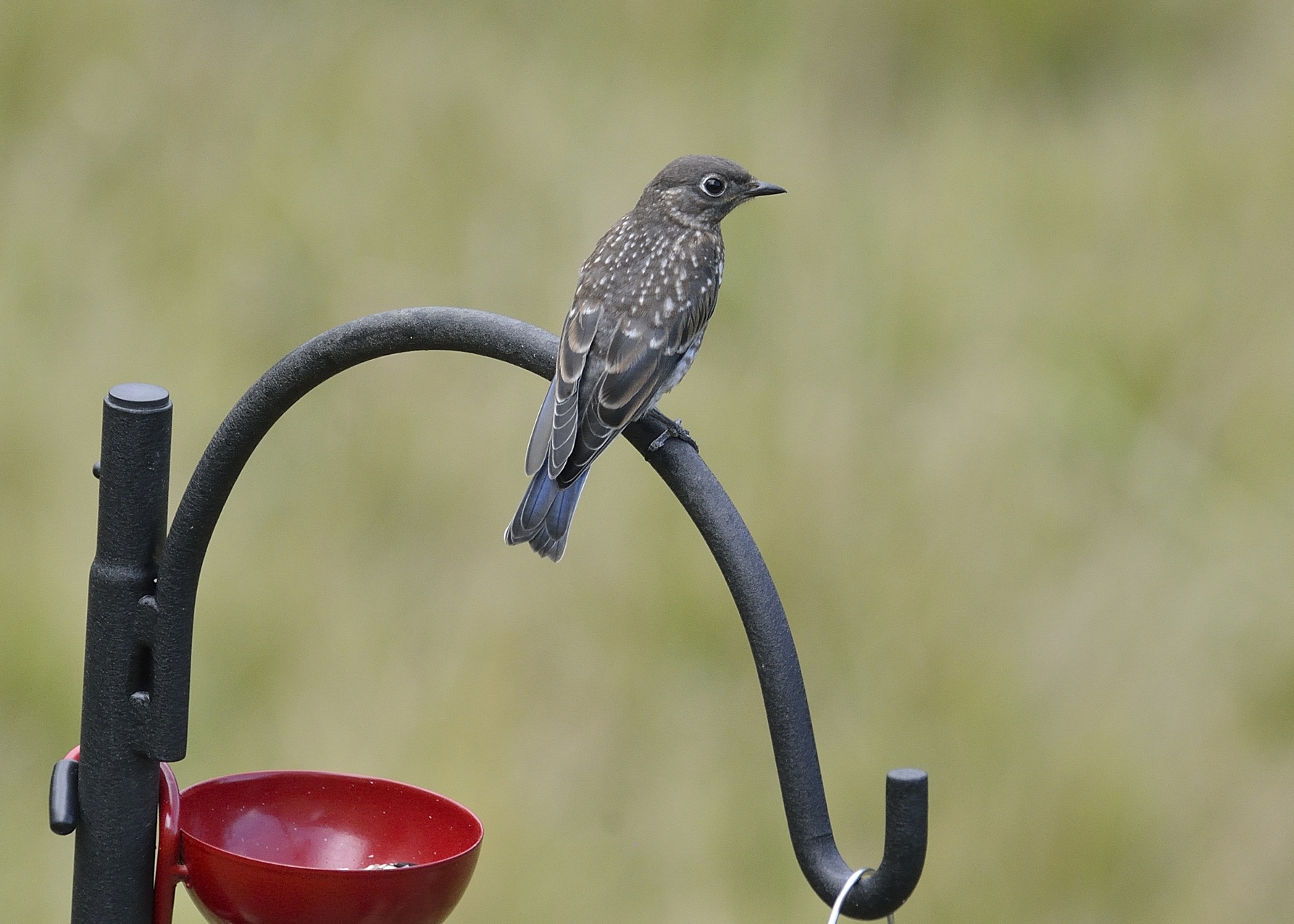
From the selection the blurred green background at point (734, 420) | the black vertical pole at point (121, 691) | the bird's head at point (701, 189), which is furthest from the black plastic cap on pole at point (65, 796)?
the blurred green background at point (734, 420)

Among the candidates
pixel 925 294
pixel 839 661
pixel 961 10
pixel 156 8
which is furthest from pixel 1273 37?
pixel 156 8

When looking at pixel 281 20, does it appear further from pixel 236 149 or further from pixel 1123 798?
pixel 1123 798

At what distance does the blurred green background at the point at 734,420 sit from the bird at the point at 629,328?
3.74ft

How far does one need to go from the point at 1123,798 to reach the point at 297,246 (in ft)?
10.7

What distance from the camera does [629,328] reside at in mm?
3338

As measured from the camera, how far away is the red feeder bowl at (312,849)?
1.96 m

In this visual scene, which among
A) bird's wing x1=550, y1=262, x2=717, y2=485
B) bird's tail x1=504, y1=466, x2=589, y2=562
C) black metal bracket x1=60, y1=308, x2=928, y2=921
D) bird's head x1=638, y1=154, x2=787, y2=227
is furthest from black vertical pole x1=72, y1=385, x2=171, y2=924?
bird's head x1=638, y1=154, x2=787, y2=227

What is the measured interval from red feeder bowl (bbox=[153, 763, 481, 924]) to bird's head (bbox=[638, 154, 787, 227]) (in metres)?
2.03

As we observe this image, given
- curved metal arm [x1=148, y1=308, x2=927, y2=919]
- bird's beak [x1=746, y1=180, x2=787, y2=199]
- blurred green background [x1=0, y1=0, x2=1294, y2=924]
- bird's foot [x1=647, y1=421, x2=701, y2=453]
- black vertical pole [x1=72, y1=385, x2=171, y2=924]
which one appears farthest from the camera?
blurred green background [x1=0, y1=0, x2=1294, y2=924]

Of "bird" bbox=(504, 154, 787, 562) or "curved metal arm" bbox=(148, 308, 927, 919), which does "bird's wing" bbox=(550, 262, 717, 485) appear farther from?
"curved metal arm" bbox=(148, 308, 927, 919)

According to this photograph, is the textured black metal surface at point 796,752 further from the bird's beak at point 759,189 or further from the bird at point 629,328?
the bird's beak at point 759,189

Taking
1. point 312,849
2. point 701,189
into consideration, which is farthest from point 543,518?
point 701,189

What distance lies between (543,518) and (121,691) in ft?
3.10

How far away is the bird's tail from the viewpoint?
9.21 feet
